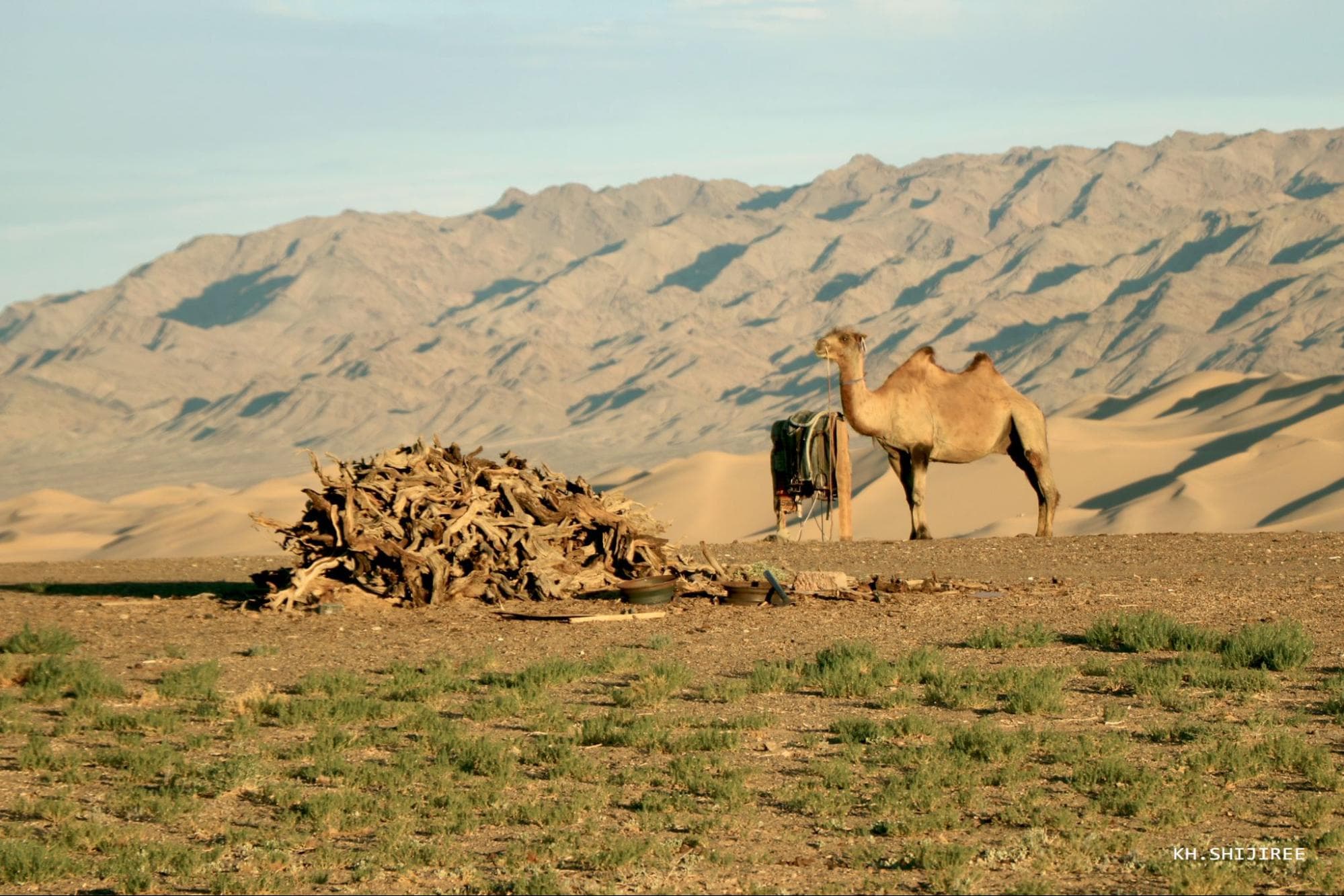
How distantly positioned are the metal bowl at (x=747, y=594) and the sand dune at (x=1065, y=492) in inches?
875

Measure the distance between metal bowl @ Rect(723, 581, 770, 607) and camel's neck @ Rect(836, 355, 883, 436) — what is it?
3.33 metres

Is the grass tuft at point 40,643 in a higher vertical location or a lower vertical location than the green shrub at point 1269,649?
higher

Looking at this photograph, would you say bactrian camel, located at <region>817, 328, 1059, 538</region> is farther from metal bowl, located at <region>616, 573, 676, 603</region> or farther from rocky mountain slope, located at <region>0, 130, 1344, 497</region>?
rocky mountain slope, located at <region>0, 130, 1344, 497</region>

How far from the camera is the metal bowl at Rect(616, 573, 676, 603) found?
1465 cm

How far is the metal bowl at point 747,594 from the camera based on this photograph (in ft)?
48.3

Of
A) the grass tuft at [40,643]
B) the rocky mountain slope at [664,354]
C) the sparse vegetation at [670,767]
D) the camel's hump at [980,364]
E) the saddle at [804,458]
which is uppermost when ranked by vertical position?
the rocky mountain slope at [664,354]

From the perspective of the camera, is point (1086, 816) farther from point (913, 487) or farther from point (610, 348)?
point (610, 348)

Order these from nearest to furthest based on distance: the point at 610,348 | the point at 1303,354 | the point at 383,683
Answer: the point at 383,683
the point at 1303,354
the point at 610,348

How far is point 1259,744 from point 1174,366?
130761mm

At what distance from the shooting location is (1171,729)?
30.5ft

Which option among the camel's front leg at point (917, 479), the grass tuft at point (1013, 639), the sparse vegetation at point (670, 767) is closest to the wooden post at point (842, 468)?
the camel's front leg at point (917, 479)

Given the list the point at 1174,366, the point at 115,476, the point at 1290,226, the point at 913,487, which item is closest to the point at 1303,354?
the point at 1174,366

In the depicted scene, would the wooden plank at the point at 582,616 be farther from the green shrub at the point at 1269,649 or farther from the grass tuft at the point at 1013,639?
the green shrub at the point at 1269,649

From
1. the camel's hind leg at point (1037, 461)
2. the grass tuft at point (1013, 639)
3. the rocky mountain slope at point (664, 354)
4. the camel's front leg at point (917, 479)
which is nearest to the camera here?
the grass tuft at point (1013, 639)
